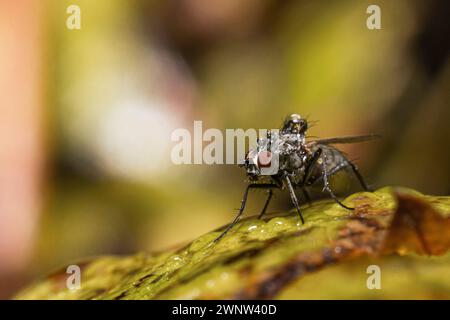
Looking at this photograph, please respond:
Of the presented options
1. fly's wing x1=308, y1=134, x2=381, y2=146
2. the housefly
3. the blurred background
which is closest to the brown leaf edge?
the housefly

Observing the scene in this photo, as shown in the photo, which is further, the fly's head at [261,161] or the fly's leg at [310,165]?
the fly's leg at [310,165]

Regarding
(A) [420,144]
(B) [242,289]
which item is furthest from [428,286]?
(A) [420,144]

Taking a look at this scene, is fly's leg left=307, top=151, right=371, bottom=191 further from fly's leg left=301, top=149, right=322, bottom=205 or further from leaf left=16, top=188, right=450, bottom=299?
leaf left=16, top=188, right=450, bottom=299

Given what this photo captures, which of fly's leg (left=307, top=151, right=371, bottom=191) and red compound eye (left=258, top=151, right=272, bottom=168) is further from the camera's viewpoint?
fly's leg (left=307, top=151, right=371, bottom=191)

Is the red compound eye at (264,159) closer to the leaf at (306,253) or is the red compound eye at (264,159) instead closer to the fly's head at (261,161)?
the fly's head at (261,161)

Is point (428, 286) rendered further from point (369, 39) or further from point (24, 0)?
point (24, 0)

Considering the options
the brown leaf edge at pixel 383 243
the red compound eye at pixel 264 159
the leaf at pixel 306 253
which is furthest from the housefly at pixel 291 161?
the brown leaf edge at pixel 383 243

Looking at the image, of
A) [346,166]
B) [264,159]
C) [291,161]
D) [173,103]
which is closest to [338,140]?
[346,166]
